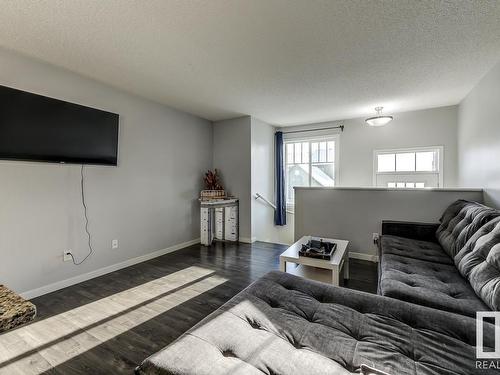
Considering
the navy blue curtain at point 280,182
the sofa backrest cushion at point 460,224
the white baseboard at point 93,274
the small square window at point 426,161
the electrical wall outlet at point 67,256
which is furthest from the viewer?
the navy blue curtain at point 280,182

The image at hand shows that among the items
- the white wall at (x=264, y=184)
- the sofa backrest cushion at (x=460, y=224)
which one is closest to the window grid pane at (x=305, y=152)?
the white wall at (x=264, y=184)

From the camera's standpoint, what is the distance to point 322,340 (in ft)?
3.33

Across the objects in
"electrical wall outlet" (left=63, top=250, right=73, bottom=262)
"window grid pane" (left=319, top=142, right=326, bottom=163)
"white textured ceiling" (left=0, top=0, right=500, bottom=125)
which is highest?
"white textured ceiling" (left=0, top=0, right=500, bottom=125)

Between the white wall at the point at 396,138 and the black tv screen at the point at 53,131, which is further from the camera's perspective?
the white wall at the point at 396,138

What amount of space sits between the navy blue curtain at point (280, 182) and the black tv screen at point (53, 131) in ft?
10.9

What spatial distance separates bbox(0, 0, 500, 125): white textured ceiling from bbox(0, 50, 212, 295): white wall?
9.9 inches

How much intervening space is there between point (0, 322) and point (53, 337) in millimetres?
1763

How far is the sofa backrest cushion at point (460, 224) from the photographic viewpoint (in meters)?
1.93

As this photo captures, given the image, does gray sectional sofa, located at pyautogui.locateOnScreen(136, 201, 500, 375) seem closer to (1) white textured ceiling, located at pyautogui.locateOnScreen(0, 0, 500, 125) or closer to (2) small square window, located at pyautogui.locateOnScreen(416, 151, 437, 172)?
(1) white textured ceiling, located at pyautogui.locateOnScreen(0, 0, 500, 125)

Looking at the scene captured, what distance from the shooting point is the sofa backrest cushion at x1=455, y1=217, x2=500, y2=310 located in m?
1.31

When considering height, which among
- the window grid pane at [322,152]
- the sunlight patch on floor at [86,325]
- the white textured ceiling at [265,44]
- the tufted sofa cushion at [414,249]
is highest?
the white textured ceiling at [265,44]

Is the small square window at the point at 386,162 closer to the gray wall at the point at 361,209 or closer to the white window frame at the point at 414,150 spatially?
the white window frame at the point at 414,150

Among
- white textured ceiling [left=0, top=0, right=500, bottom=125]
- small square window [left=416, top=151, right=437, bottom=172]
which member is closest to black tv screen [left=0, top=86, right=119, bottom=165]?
white textured ceiling [left=0, top=0, right=500, bottom=125]

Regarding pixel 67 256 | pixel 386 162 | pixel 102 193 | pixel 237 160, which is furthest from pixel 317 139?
pixel 67 256
